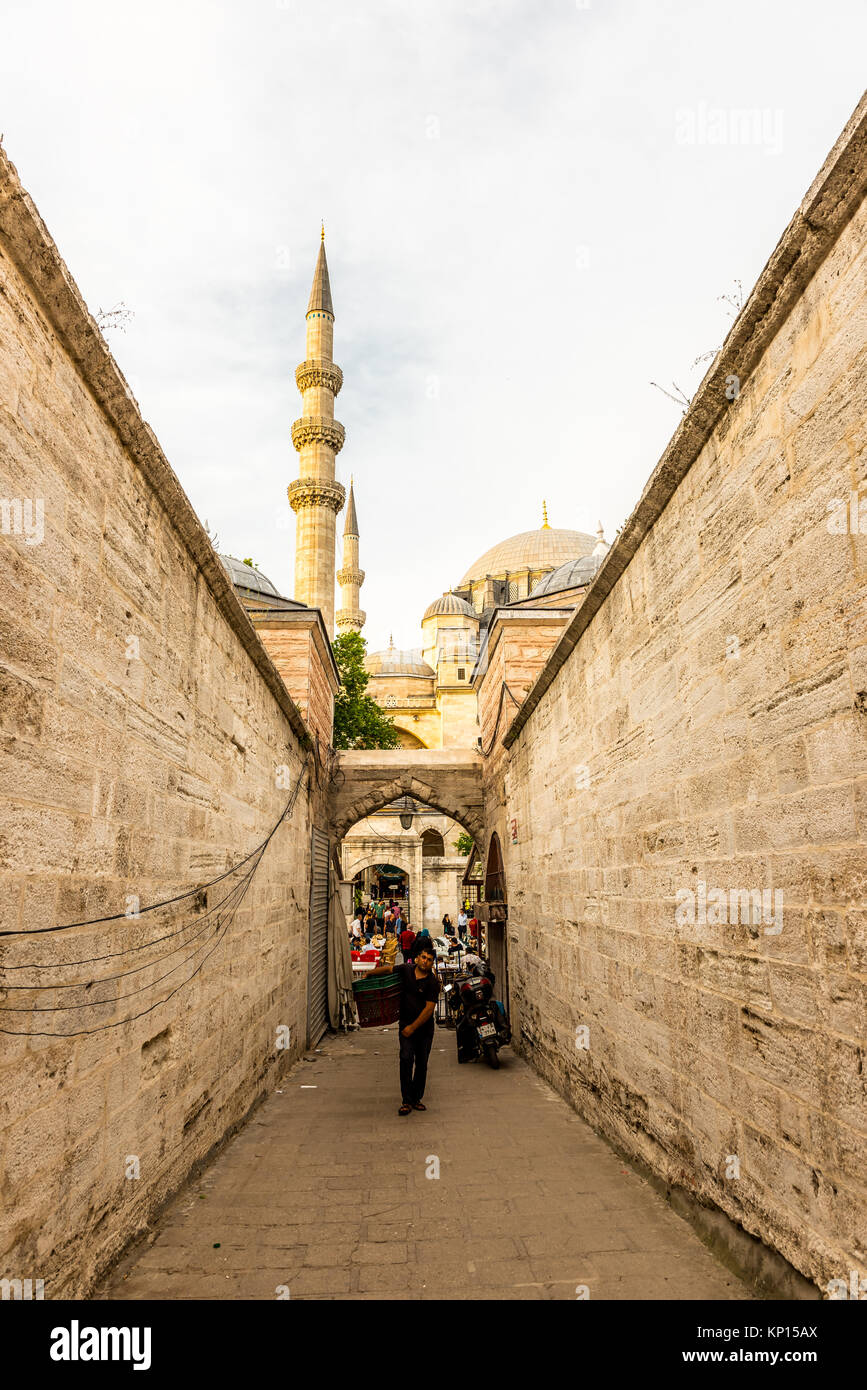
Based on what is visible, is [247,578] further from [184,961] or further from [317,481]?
[317,481]

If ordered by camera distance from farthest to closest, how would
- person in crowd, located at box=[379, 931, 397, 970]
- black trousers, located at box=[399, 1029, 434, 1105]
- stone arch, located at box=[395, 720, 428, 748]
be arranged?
stone arch, located at box=[395, 720, 428, 748] → person in crowd, located at box=[379, 931, 397, 970] → black trousers, located at box=[399, 1029, 434, 1105]

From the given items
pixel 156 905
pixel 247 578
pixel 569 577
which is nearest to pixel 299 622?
pixel 247 578

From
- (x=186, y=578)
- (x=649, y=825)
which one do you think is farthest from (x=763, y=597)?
(x=186, y=578)

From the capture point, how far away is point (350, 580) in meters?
41.2

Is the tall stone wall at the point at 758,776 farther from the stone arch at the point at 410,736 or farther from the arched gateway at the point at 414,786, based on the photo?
the stone arch at the point at 410,736

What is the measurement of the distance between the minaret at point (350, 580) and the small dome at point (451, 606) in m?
5.30

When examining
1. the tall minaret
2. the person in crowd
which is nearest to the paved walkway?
the person in crowd

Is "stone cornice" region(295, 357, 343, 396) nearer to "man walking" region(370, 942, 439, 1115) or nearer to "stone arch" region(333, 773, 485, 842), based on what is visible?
"stone arch" region(333, 773, 485, 842)

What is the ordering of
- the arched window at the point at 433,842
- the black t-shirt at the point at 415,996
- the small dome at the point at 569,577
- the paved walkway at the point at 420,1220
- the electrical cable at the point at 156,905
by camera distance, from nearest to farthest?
the electrical cable at the point at 156,905 → the paved walkway at the point at 420,1220 → the black t-shirt at the point at 415,996 → the small dome at the point at 569,577 → the arched window at the point at 433,842

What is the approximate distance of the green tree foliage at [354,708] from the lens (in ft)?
73.5

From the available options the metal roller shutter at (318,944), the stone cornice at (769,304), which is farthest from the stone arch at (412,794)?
the stone cornice at (769,304)

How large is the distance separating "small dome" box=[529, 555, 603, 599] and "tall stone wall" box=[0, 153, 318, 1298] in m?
10.9

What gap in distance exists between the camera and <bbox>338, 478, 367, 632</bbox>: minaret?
39750 mm

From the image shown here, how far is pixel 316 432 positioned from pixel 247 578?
1229 centimetres
